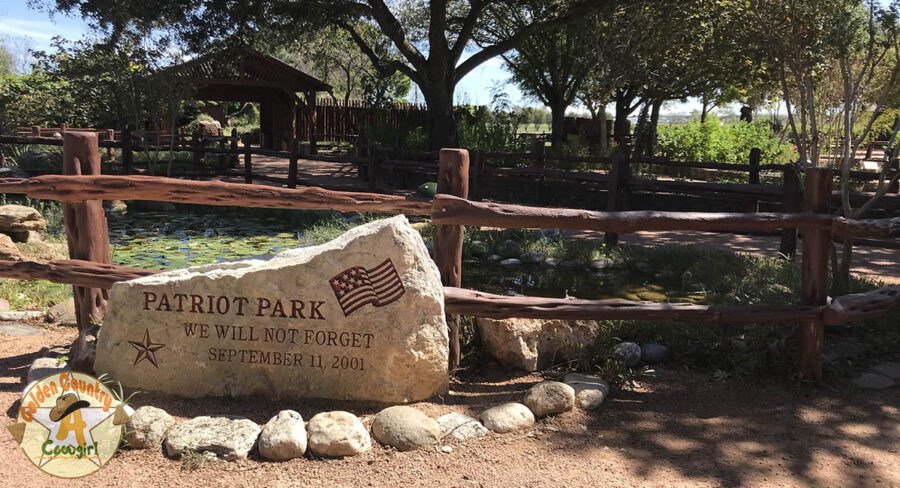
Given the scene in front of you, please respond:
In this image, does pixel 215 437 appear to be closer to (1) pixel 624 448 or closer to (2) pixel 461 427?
(2) pixel 461 427

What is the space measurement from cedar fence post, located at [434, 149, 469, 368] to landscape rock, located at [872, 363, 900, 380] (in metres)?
2.83

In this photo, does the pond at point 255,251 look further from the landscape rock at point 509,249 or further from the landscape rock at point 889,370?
the landscape rock at point 889,370

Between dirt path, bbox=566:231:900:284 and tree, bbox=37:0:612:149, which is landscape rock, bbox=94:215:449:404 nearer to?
dirt path, bbox=566:231:900:284

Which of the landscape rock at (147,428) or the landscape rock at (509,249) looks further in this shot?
the landscape rock at (509,249)

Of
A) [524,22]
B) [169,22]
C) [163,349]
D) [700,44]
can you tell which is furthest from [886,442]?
[524,22]

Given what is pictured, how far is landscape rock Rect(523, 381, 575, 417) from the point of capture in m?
3.85

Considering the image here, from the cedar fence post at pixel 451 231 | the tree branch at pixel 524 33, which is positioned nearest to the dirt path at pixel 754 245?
the cedar fence post at pixel 451 231

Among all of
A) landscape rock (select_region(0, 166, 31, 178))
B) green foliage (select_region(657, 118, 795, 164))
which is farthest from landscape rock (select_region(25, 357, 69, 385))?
green foliage (select_region(657, 118, 795, 164))

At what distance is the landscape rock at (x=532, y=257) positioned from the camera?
847cm

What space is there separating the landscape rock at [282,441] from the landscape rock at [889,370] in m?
3.77

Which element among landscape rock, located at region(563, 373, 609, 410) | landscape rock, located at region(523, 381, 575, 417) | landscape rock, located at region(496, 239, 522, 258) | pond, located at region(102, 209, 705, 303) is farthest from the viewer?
landscape rock, located at region(496, 239, 522, 258)

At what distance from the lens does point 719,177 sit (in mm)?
18172

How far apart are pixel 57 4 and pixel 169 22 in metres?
2.33

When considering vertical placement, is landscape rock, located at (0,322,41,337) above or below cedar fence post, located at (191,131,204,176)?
below
